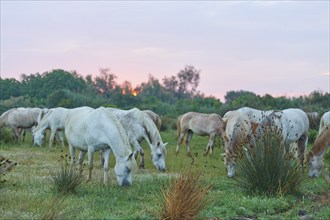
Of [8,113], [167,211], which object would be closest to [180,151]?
[8,113]

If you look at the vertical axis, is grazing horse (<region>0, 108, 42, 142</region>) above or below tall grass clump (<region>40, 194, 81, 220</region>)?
above

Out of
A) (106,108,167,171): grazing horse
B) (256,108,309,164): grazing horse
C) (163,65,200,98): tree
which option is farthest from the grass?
(163,65,200,98): tree

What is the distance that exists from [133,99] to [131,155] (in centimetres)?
4557

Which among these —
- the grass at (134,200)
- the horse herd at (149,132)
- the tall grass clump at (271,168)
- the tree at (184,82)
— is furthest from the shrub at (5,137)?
the tree at (184,82)

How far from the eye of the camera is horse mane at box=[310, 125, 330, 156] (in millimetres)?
12328

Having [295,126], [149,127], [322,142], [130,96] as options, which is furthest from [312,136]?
[130,96]

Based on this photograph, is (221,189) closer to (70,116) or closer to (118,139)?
(118,139)

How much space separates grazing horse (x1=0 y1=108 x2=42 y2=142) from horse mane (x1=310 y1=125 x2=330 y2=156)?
54.3 feet

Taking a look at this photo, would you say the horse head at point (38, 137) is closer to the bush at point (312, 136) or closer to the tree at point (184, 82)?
the bush at point (312, 136)

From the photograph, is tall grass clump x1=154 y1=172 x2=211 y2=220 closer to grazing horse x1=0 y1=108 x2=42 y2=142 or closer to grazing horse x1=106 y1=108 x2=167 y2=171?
grazing horse x1=106 y1=108 x2=167 y2=171

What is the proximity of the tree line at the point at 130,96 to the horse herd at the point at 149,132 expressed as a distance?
1387 cm

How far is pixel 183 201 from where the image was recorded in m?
7.37

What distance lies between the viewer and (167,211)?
290 inches

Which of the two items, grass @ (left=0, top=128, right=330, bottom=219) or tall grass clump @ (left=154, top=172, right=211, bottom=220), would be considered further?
grass @ (left=0, top=128, right=330, bottom=219)
